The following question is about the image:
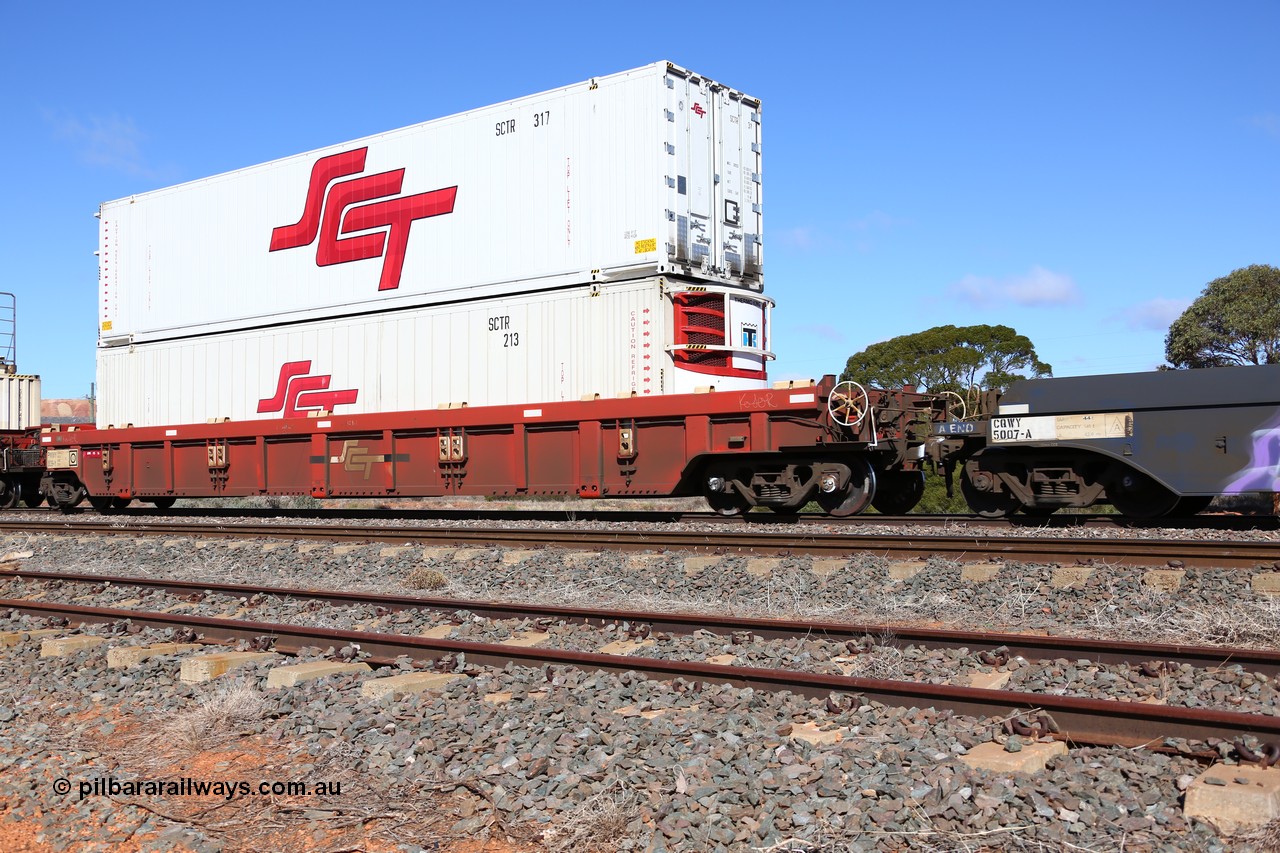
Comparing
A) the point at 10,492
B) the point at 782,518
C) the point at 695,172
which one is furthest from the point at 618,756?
the point at 10,492

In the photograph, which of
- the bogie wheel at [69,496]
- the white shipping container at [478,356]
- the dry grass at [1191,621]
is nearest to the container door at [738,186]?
the white shipping container at [478,356]

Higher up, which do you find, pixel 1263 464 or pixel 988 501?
pixel 1263 464

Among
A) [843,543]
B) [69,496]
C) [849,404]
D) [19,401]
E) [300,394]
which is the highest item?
[19,401]

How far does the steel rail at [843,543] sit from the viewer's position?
8.58 meters

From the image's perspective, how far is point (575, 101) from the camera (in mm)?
14383

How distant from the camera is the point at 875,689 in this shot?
16.1 feet

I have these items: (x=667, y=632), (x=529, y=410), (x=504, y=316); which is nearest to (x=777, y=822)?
(x=667, y=632)

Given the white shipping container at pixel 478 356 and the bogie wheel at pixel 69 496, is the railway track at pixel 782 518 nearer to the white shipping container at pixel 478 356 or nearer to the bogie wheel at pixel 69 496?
the bogie wheel at pixel 69 496

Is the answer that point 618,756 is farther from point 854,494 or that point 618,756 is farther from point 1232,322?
point 1232,322

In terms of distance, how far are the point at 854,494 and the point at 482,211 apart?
681cm

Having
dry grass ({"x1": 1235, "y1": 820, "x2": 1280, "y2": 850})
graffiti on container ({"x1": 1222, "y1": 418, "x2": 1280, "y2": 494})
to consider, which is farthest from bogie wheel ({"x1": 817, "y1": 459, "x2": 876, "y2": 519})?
dry grass ({"x1": 1235, "y1": 820, "x2": 1280, "y2": 850})

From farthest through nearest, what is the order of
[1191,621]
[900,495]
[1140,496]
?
[900,495] → [1140,496] → [1191,621]

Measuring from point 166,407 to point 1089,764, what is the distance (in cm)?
1839

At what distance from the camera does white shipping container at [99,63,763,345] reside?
13.7 m
